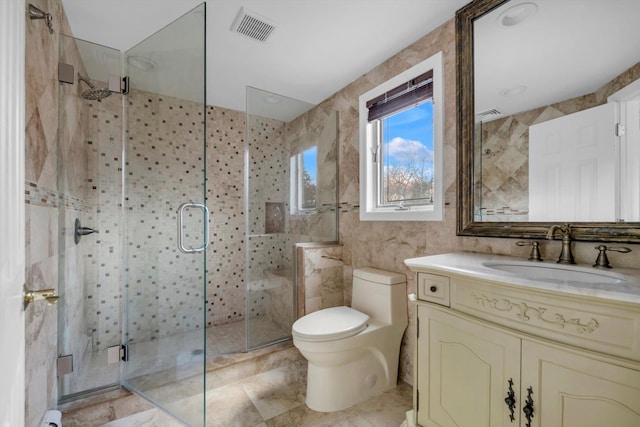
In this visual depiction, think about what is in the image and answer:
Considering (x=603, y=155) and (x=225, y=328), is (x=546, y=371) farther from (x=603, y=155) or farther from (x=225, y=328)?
(x=225, y=328)

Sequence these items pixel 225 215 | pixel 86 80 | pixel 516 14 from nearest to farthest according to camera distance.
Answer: pixel 516 14, pixel 86 80, pixel 225 215

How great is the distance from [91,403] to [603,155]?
2.85 meters

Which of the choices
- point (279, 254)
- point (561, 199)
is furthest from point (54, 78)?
point (561, 199)

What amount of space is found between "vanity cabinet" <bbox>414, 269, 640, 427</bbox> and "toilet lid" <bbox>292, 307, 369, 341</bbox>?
436 mm

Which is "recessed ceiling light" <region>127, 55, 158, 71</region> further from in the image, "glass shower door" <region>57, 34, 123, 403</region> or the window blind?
the window blind

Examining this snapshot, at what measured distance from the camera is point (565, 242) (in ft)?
3.86

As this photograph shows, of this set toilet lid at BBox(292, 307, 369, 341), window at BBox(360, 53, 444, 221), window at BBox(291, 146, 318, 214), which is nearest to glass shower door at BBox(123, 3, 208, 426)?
toilet lid at BBox(292, 307, 369, 341)

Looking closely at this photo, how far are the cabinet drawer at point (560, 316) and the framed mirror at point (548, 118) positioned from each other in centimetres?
49

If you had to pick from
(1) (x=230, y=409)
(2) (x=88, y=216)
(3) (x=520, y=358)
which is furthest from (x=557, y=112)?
(2) (x=88, y=216)

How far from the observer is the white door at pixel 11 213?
1.63 feet

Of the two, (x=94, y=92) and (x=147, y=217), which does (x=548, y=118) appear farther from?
(x=94, y=92)

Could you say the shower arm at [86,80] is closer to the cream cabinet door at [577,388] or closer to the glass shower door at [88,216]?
the glass shower door at [88,216]

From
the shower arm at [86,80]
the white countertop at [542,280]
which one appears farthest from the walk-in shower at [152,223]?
the white countertop at [542,280]

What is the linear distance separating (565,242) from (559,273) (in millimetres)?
135
